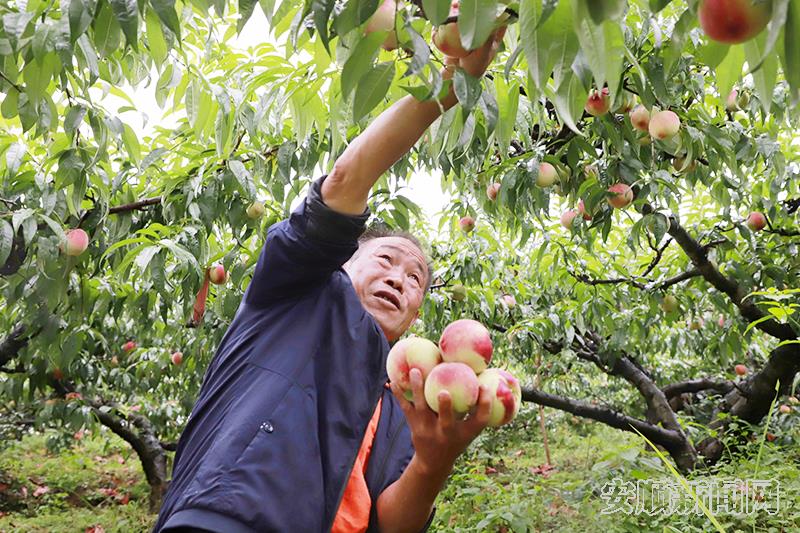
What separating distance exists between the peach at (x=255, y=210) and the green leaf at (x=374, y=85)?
167 centimetres

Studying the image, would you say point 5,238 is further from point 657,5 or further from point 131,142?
point 657,5

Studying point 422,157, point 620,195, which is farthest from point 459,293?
point 422,157

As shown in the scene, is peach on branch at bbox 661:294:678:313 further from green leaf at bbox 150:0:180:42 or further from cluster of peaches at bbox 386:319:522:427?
green leaf at bbox 150:0:180:42

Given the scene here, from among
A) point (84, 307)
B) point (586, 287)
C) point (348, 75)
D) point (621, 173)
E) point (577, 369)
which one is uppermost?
point (577, 369)

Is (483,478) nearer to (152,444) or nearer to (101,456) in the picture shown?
(152,444)

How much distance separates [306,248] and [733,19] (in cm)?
70

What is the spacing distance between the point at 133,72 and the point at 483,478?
426cm

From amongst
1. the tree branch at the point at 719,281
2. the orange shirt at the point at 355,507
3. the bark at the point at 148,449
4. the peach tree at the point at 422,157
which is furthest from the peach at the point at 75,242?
the bark at the point at 148,449

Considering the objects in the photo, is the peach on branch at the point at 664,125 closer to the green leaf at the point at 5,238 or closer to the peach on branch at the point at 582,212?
the peach on branch at the point at 582,212

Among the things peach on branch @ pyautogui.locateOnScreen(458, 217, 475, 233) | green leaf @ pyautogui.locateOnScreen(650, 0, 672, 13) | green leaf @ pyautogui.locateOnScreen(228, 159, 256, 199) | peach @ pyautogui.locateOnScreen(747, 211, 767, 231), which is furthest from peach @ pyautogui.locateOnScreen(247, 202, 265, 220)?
peach @ pyautogui.locateOnScreen(747, 211, 767, 231)

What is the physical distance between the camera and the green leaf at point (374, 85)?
33.2 inches

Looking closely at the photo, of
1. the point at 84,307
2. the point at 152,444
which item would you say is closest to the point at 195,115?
the point at 84,307

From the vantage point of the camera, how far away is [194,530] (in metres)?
0.99

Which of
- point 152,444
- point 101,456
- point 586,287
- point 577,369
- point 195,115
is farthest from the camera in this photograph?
point 101,456
